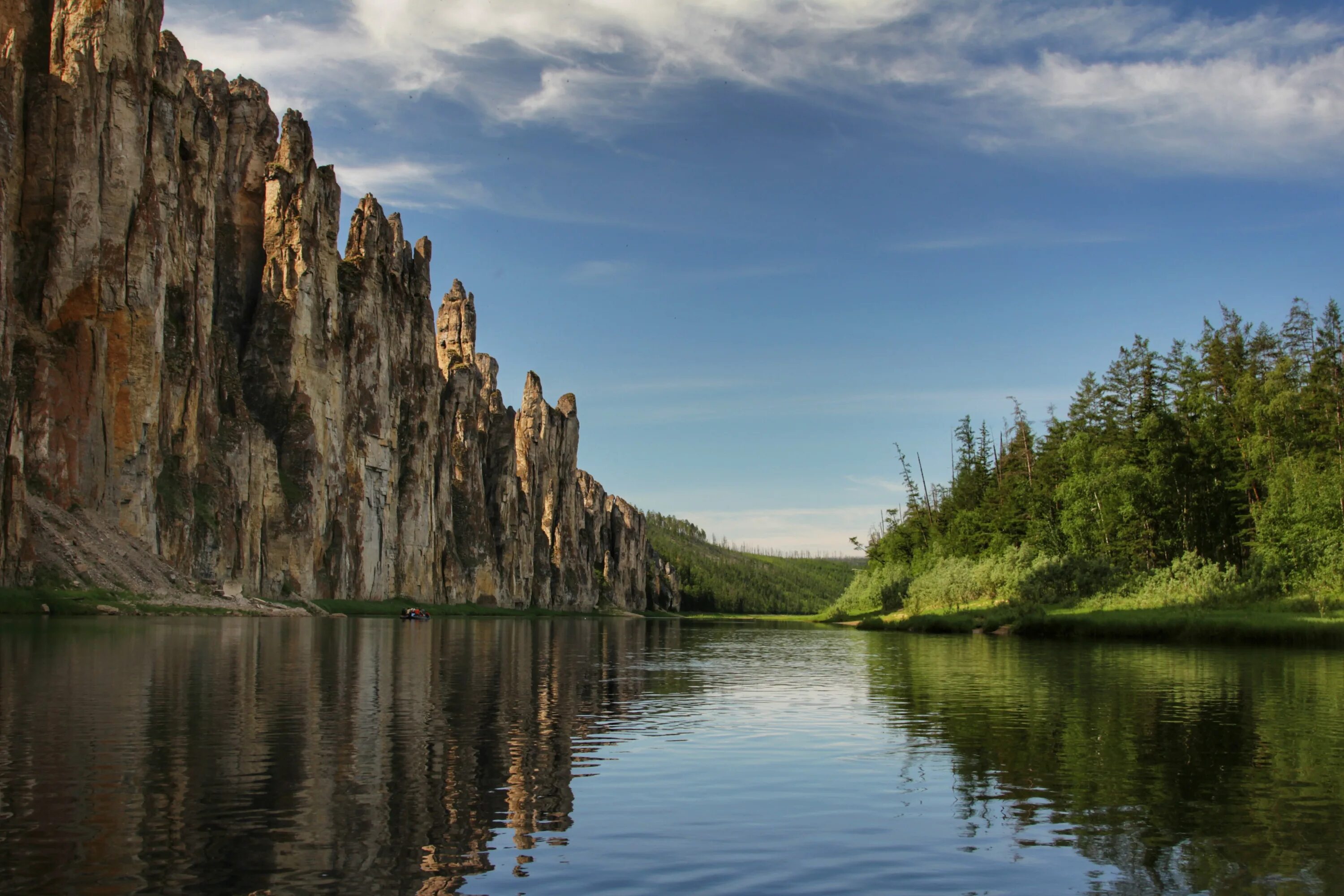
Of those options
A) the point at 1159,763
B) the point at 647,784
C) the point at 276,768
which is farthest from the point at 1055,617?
the point at 276,768

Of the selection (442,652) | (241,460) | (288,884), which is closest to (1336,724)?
(288,884)

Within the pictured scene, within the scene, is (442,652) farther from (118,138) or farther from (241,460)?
(241,460)

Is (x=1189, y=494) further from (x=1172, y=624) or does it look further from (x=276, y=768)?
(x=276, y=768)

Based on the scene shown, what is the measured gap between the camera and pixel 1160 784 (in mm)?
15430

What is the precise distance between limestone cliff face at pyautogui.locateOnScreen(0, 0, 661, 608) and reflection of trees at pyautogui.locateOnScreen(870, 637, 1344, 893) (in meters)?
54.6

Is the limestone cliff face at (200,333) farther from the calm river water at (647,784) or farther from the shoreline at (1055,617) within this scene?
the calm river water at (647,784)

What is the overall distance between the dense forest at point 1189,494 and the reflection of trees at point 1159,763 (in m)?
29.0

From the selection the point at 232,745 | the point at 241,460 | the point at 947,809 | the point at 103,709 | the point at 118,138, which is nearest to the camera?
the point at 947,809

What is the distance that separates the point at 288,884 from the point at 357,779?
16.3 feet

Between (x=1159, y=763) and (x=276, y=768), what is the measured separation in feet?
44.4

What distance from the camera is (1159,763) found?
1714cm

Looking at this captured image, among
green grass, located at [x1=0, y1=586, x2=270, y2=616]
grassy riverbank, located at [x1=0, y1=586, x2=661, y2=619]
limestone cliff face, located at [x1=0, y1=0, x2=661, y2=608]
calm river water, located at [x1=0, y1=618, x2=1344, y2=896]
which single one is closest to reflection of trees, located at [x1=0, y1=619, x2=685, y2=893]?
calm river water, located at [x1=0, y1=618, x2=1344, y2=896]

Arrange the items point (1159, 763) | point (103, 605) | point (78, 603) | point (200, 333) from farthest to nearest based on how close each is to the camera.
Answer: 1. point (200, 333)
2. point (103, 605)
3. point (78, 603)
4. point (1159, 763)

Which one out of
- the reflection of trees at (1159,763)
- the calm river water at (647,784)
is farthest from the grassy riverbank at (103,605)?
the reflection of trees at (1159,763)
